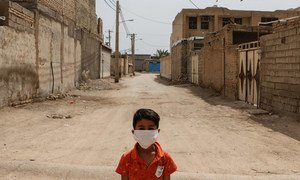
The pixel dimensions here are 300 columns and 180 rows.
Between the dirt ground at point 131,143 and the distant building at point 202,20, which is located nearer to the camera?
the dirt ground at point 131,143

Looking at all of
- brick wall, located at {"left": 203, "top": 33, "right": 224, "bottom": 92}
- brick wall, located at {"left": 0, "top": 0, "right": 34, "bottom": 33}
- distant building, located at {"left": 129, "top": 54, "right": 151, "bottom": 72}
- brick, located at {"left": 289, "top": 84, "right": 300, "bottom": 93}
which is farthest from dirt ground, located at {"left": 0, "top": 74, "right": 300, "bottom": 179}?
distant building, located at {"left": 129, "top": 54, "right": 151, "bottom": 72}

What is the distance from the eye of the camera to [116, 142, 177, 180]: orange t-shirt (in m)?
2.55

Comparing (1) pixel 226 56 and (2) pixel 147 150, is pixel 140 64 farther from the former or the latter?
(2) pixel 147 150

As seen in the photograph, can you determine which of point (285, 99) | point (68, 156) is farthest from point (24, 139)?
point (285, 99)

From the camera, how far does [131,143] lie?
23.0 feet

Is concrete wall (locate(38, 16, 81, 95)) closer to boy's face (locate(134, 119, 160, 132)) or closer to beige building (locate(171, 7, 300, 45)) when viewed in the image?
boy's face (locate(134, 119, 160, 132))

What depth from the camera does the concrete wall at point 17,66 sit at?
10586 mm

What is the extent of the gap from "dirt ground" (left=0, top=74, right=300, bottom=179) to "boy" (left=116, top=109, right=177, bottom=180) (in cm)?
246

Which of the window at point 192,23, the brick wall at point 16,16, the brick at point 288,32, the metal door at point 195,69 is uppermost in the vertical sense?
the window at point 192,23

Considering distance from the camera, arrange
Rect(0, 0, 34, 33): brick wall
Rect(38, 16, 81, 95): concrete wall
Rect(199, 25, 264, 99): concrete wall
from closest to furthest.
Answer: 1. Rect(0, 0, 34, 33): brick wall
2. Rect(38, 16, 81, 95): concrete wall
3. Rect(199, 25, 264, 99): concrete wall

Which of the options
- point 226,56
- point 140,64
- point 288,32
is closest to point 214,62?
point 226,56

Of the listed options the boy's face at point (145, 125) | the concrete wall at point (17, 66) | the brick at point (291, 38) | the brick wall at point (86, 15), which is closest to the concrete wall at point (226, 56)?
the brick at point (291, 38)

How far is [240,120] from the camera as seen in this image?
1032 centimetres

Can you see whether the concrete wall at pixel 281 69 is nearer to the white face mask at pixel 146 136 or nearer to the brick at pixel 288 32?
the brick at pixel 288 32
